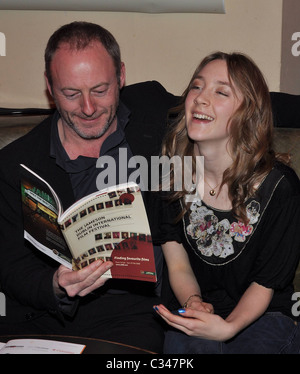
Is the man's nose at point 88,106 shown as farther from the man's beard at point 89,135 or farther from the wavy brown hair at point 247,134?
the wavy brown hair at point 247,134

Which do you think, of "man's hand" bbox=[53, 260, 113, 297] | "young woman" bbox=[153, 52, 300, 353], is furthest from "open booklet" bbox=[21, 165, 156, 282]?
"young woman" bbox=[153, 52, 300, 353]

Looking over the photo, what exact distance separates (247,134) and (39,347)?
36.9 inches

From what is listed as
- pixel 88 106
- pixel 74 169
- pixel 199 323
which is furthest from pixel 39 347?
pixel 88 106

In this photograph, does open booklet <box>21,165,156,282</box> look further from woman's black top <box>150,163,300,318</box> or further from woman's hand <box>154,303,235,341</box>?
woman's black top <box>150,163,300,318</box>

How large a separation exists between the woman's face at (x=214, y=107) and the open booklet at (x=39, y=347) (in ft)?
2.47

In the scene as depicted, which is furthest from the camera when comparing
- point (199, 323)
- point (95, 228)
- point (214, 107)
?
point (214, 107)

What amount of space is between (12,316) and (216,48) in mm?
1424

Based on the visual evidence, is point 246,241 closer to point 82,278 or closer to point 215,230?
point 215,230

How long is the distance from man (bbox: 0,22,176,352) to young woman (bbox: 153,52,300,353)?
189 millimetres

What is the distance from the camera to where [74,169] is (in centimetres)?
210

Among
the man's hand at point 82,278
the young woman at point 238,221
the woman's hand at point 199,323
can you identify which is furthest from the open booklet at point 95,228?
the young woman at point 238,221

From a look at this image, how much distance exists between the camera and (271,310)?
2006 millimetres
